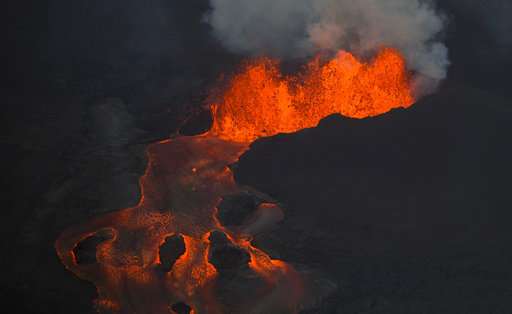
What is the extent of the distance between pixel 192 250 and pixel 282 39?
19.3 ft

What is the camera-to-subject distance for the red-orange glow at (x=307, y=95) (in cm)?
1062

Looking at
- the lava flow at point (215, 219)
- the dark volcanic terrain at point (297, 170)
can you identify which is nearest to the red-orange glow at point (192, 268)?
the lava flow at point (215, 219)

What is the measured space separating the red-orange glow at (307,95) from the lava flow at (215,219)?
2cm

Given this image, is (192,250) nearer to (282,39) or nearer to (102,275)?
(102,275)

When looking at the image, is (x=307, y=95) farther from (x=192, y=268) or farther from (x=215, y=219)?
(x=192, y=268)

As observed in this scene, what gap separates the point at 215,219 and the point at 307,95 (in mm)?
3549

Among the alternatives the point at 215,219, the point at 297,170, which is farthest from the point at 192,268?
the point at 297,170

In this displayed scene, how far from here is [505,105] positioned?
37.0ft

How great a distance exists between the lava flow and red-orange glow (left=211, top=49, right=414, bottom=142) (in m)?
0.02

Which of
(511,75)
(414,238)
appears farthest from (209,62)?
(511,75)

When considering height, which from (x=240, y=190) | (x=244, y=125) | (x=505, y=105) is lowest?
(x=240, y=190)

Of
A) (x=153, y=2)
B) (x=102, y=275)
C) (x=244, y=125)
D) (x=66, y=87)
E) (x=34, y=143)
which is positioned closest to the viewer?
(x=102, y=275)

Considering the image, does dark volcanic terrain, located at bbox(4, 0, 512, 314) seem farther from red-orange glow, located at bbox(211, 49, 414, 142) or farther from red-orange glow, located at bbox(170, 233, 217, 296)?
red-orange glow, located at bbox(170, 233, 217, 296)

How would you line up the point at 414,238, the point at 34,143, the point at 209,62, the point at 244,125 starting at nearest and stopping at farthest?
the point at 414,238, the point at 34,143, the point at 244,125, the point at 209,62
